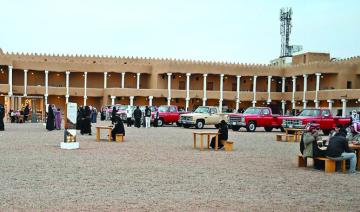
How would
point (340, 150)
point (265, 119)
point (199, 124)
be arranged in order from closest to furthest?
point (340, 150)
point (265, 119)
point (199, 124)

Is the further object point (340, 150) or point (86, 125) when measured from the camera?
point (86, 125)

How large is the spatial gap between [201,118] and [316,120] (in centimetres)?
940

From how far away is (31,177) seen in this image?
37.0 feet

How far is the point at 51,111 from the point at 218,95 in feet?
141

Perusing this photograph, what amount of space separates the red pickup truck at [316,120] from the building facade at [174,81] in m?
31.5

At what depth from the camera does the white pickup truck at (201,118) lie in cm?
3816

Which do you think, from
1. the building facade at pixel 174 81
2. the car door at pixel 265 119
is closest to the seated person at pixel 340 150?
the car door at pixel 265 119

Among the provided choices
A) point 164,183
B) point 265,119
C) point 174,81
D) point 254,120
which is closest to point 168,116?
point 254,120

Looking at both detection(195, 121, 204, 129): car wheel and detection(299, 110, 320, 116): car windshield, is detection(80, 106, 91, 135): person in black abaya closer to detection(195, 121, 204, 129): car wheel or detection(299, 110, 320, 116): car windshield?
detection(195, 121, 204, 129): car wheel

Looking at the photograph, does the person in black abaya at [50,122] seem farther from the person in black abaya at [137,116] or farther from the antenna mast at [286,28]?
the antenna mast at [286,28]

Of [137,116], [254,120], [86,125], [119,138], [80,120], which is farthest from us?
[137,116]

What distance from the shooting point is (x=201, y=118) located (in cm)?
3834

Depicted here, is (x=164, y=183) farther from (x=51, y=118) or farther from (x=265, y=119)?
(x=265, y=119)

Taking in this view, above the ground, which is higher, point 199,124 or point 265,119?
point 265,119
